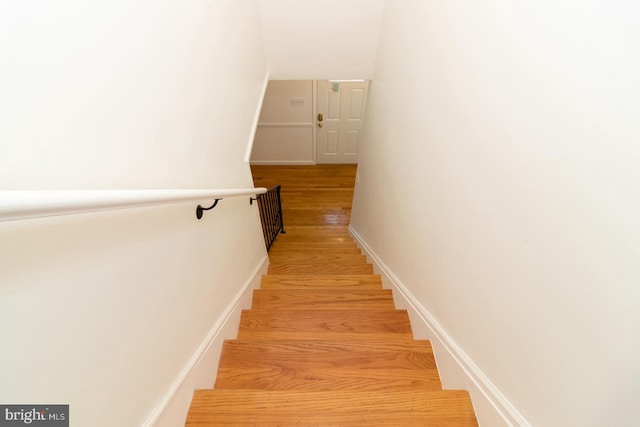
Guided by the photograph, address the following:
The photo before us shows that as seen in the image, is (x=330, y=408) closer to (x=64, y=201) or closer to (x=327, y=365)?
(x=327, y=365)

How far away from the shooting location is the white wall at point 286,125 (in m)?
5.81

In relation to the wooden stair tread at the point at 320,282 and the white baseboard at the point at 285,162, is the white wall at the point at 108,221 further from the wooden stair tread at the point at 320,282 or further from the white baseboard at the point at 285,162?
the white baseboard at the point at 285,162

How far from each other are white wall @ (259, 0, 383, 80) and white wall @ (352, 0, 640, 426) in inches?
52.2

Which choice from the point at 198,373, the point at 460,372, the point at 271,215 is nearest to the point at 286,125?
the point at 271,215

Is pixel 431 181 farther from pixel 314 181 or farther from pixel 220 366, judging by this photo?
pixel 314 181

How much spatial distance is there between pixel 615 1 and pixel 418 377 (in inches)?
55.9

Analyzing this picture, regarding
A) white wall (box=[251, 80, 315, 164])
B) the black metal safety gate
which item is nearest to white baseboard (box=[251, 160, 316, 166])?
white wall (box=[251, 80, 315, 164])

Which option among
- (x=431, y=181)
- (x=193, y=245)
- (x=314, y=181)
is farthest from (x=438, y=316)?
(x=314, y=181)

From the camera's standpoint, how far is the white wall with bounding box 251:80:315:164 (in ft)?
19.1

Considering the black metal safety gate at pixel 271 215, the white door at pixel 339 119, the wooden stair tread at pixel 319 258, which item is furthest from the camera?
the white door at pixel 339 119

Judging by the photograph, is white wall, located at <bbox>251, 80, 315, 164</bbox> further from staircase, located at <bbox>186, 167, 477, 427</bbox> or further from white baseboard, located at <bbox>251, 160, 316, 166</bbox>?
staircase, located at <bbox>186, 167, 477, 427</bbox>

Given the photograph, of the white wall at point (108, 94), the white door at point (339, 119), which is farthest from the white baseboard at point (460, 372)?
the white door at point (339, 119)

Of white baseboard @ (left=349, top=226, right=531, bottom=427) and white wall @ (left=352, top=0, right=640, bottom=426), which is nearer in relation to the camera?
white wall @ (left=352, top=0, right=640, bottom=426)

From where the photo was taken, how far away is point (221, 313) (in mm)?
1438
